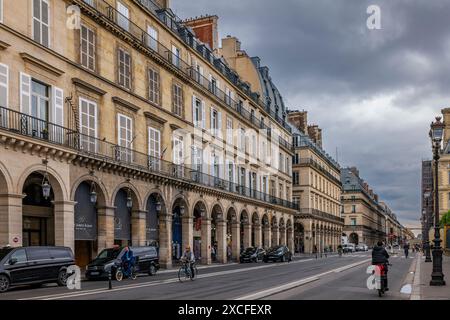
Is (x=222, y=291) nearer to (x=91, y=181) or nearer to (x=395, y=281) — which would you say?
(x=395, y=281)

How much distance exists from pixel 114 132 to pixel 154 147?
15.9ft

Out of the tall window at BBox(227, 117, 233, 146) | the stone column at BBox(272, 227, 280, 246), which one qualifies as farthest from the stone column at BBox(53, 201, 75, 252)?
the stone column at BBox(272, 227, 280, 246)

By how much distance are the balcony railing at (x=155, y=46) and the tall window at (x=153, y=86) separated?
A: 3.91 feet

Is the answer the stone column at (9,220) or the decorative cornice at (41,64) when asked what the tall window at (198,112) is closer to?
the decorative cornice at (41,64)

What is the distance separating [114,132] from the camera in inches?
1277

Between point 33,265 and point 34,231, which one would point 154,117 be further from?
point 33,265

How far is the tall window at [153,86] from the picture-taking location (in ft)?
120

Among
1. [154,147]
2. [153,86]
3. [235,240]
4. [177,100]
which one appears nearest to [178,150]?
[177,100]

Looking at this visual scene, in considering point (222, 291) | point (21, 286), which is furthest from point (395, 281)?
point (21, 286)

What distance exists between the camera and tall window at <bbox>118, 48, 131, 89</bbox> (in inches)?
1315

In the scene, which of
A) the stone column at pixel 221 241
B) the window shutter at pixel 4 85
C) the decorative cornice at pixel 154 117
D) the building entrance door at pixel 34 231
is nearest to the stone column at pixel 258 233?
the stone column at pixel 221 241

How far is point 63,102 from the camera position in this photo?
91.6 ft

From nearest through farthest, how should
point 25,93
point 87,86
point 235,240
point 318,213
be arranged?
point 25,93
point 87,86
point 235,240
point 318,213

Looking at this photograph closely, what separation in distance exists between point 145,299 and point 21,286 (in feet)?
27.3
